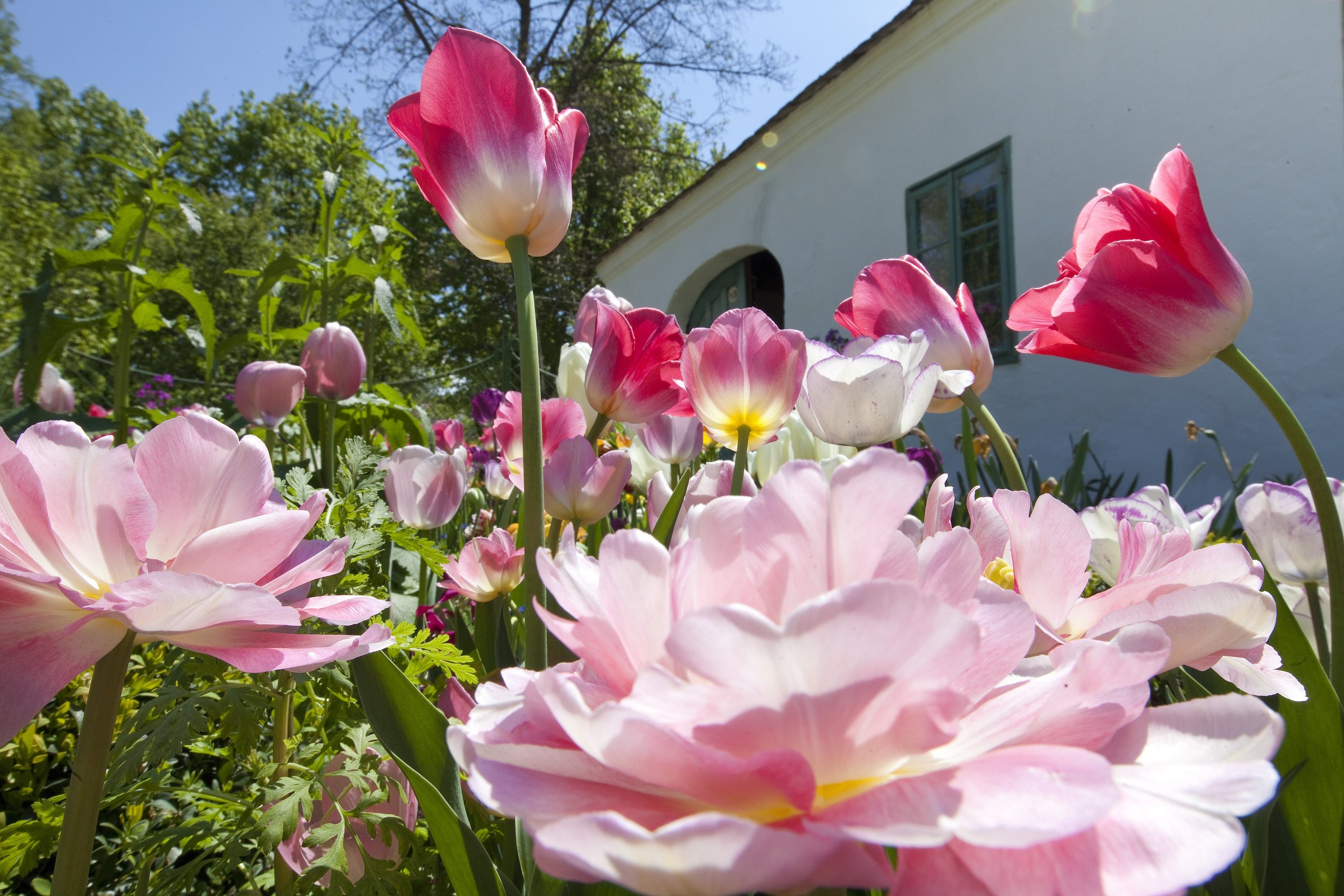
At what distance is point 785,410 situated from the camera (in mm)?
746

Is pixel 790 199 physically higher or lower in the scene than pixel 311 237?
lower

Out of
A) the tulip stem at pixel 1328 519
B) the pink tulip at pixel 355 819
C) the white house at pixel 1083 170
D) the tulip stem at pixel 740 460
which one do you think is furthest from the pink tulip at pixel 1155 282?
the white house at pixel 1083 170

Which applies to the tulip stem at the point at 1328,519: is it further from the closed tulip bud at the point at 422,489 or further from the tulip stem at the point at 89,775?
the closed tulip bud at the point at 422,489

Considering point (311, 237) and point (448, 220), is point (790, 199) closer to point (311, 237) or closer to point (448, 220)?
point (448, 220)

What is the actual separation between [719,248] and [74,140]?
22207mm

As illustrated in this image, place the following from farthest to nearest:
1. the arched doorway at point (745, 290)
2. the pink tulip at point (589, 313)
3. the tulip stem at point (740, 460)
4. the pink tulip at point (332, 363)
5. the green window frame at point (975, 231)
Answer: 1. the arched doorway at point (745, 290)
2. the green window frame at point (975, 231)
3. the pink tulip at point (332, 363)
4. the pink tulip at point (589, 313)
5. the tulip stem at point (740, 460)

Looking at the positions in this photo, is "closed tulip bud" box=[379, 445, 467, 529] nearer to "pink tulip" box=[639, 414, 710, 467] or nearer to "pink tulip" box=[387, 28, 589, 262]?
"pink tulip" box=[639, 414, 710, 467]

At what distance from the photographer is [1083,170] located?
4645 mm

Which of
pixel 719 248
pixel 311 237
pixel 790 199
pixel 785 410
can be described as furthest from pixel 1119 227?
pixel 311 237

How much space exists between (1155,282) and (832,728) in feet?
1.83

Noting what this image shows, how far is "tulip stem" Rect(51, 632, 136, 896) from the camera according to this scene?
1.31 ft

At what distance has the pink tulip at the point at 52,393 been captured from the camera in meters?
2.15

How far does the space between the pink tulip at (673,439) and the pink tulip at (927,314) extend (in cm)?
31

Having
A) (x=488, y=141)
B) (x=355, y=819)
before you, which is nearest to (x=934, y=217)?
(x=488, y=141)
